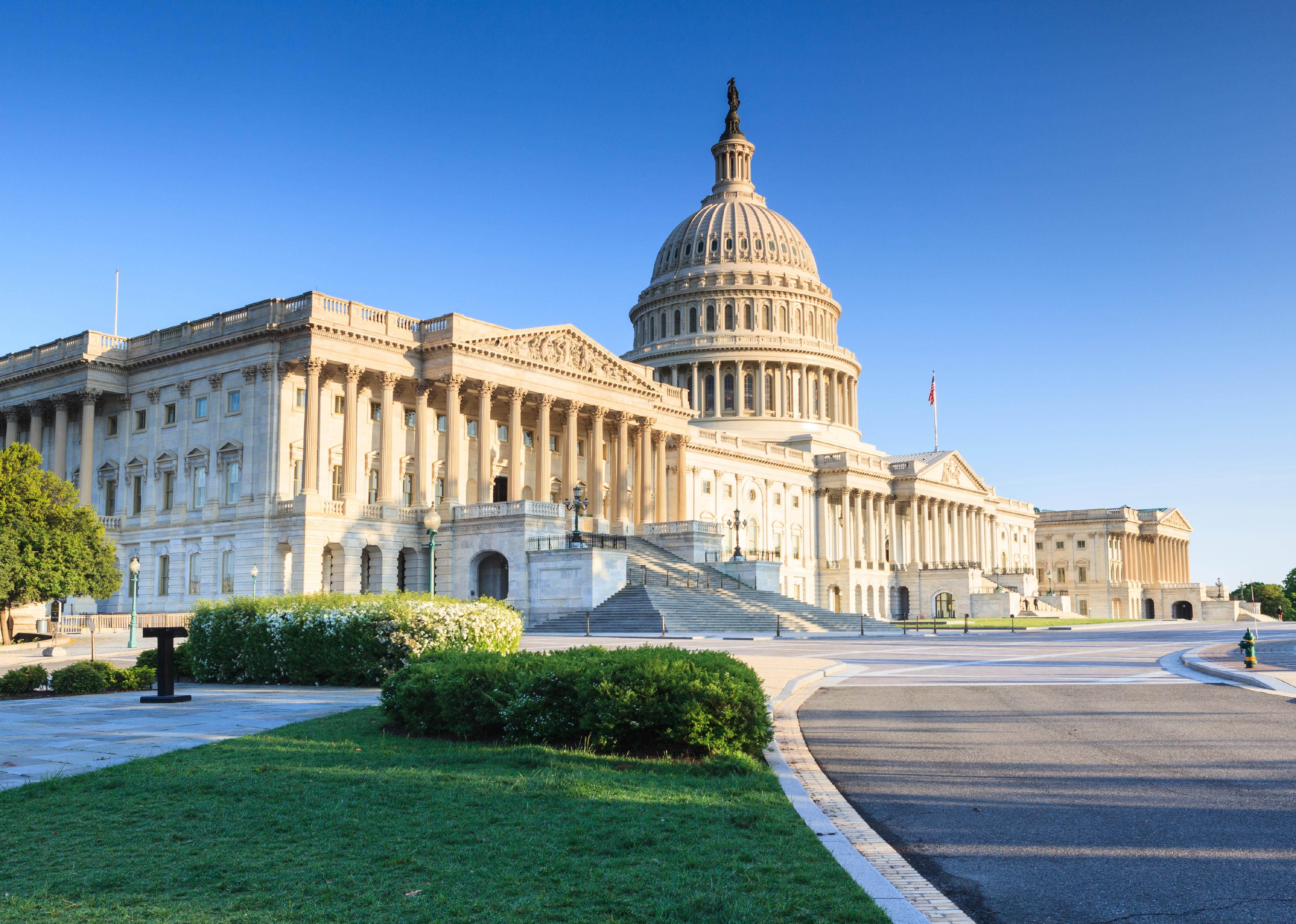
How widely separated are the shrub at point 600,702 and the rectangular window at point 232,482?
51479mm

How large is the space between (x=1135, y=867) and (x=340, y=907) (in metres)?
5.89

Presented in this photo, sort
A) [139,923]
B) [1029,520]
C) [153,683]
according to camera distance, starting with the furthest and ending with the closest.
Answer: [1029,520]
[153,683]
[139,923]

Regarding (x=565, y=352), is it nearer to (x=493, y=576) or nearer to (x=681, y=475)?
(x=493, y=576)

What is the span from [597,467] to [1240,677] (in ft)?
173

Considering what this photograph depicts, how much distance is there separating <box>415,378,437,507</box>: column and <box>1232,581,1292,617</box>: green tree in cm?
15512

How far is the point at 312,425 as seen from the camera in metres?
61.3

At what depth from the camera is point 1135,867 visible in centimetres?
877

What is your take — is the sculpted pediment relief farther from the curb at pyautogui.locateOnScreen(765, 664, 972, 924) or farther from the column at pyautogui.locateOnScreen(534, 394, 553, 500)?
the curb at pyautogui.locateOnScreen(765, 664, 972, 924)

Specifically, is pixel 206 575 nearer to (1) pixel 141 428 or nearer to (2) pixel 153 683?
(1) pixel 141 428

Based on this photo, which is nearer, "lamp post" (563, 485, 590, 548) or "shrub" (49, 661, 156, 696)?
"shrub" (49, 661, 156, 696)

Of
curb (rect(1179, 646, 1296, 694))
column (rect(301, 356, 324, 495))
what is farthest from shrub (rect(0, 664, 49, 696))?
column (rect(301, 356, 324, 495))

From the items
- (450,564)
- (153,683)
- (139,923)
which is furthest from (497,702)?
(450,564)

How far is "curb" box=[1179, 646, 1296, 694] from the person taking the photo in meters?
22.9

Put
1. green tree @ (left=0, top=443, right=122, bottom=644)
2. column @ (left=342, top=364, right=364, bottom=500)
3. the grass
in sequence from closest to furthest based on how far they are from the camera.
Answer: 1. the grass
2. green tree @ (left=0, top=443, right=122, bottom=644)
3. column @ (left=342, top=364, right=364, bottom=500)
